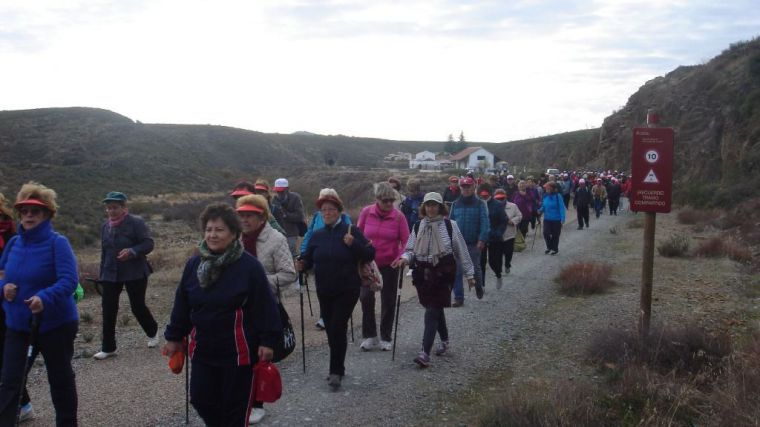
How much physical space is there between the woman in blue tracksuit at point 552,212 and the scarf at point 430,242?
7663 mm

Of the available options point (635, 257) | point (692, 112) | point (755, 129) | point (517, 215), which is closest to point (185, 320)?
point (517, 215)

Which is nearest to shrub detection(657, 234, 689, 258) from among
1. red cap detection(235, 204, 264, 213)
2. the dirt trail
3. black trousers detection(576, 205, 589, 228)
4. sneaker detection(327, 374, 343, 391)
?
the dirt trail

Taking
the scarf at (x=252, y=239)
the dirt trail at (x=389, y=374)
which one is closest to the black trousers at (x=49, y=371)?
the dirt trail at (x=389, y=374)

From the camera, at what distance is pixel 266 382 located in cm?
359

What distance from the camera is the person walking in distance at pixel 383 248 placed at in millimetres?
6781

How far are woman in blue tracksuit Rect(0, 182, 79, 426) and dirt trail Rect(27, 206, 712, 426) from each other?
2.75 feet

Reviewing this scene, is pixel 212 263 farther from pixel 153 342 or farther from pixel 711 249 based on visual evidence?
pixel 711 249

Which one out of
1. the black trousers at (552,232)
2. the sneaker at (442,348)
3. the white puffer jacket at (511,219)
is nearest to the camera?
the sneaker at (442,348)

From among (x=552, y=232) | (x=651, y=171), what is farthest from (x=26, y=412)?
(x=552, y=232)

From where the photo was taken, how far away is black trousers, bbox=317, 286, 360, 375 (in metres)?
5.60

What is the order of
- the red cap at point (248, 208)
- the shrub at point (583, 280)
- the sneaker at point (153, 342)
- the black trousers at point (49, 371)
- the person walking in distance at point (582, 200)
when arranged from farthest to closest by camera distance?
the person walking in distance at point (582, 200)
the shrub at point (583, 280)
the sneaker at point (153, 342)
the red cap at point (248, 208)
the black trousers at point (49, 371)

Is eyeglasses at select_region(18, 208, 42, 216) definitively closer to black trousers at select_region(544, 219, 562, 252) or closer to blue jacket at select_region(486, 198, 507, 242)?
blue jacket at select_region(486, 198, 507, 242)

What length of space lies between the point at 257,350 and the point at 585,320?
5.91 metres

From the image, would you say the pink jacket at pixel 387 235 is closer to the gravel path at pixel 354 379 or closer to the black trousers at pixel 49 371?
the gravel path at pixel 354 379
